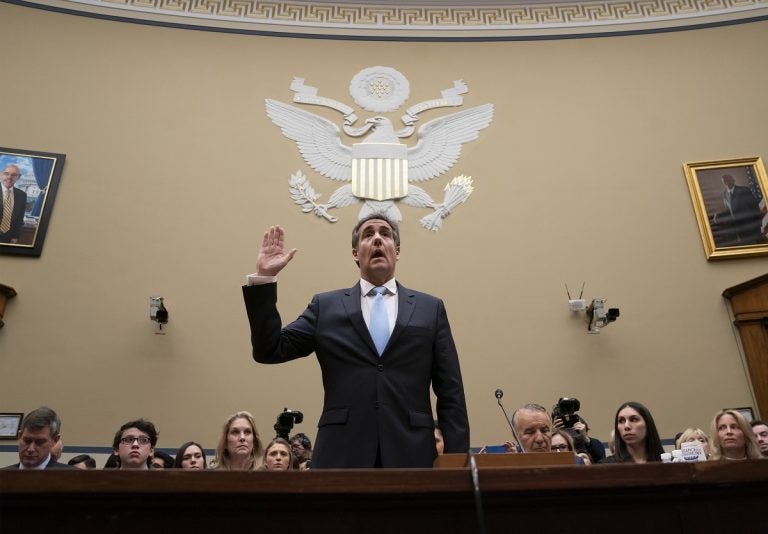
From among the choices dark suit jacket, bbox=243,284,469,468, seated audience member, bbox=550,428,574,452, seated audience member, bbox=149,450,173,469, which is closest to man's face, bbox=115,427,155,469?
seated audience member, bbox=149,450,173,469

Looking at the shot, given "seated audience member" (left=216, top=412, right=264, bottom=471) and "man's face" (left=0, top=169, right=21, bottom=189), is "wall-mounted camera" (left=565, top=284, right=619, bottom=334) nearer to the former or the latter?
"seated audience member" (left=216, top=412, right=264, bottom=471)

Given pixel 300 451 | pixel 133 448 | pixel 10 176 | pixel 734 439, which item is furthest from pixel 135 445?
pixel 10 176

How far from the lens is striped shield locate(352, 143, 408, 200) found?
6594mm

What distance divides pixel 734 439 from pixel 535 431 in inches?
47.1

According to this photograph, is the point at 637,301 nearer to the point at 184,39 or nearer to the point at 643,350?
the point at 643,350

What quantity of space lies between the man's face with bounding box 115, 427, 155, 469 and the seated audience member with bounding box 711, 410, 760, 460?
3.10m

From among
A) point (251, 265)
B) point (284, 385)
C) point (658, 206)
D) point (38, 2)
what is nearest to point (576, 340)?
point (658, 206)

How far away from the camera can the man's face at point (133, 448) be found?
3525 millimetres

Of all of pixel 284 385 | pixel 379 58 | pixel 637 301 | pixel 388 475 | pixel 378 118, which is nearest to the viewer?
pixel 388 475

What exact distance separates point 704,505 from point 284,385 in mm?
4805

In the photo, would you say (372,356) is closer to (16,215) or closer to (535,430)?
(535,430)

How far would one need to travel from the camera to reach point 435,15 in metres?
7.88

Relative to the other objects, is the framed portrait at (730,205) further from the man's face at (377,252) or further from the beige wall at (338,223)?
the man's face at (377,252)

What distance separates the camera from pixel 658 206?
6.51 m
